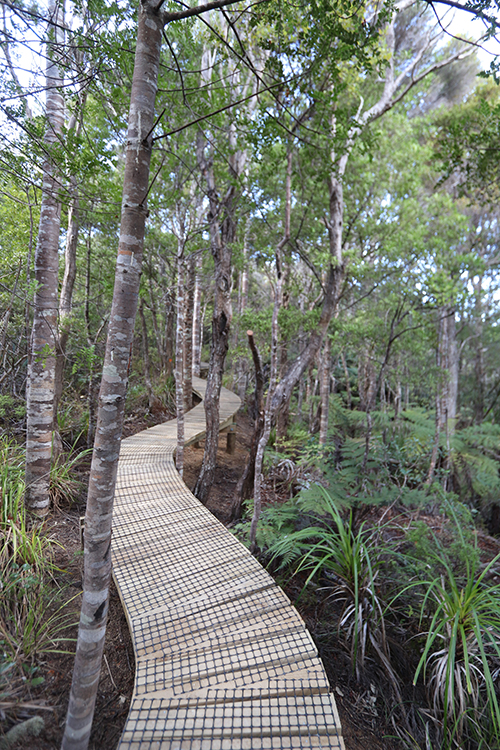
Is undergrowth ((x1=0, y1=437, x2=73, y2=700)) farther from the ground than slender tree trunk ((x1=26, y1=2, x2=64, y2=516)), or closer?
closer

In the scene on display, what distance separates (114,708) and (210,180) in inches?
217

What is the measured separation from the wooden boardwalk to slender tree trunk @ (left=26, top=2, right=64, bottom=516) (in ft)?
3.27

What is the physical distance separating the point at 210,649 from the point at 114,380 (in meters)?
1.79

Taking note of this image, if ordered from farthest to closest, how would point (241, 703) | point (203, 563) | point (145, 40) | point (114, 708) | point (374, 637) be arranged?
point (203, 563), point (374, 637), point (114, 708), point (241, 703), point (145, 40)

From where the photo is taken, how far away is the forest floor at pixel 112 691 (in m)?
1.88

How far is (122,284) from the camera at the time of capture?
166 centimetres

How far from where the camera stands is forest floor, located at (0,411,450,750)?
1881mm

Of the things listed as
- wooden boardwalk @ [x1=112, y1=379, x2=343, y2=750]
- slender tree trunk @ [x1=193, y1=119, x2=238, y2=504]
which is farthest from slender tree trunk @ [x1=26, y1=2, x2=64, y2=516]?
slender tree trunk @ [x1=193, y1=119, x2=238, y2=504]

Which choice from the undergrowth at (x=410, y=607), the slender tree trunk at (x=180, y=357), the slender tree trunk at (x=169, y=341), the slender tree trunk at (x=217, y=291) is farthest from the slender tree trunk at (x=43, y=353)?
the slender tree trunk at (x=169, y=341)

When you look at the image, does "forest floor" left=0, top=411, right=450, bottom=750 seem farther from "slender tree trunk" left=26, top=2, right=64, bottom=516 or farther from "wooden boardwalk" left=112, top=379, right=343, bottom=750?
"slender tree trunk" left=26, top=2, right=64, bottom=516

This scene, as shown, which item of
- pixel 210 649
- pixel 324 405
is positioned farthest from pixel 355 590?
pixel 324 405

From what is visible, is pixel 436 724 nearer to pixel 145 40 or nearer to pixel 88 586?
pixel 88 586

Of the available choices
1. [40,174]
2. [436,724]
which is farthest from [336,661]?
[40,174]

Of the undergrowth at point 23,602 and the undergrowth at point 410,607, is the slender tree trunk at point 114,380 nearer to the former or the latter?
the undergrowth at point 23,602
